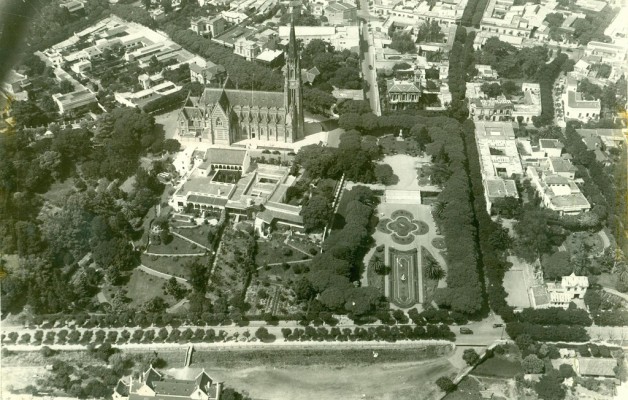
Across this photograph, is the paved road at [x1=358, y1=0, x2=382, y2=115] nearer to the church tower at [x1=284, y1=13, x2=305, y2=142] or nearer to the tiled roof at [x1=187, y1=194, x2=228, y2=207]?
the church tower at [x1=284, y1=13, x2=305, y2=142]

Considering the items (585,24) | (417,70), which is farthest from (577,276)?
(585,24)

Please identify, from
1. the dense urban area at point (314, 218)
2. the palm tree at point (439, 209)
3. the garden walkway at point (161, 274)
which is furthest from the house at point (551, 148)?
the garden walkway at point (161, 274)

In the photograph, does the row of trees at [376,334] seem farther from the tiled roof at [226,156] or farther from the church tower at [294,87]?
the church tower at [294,87]

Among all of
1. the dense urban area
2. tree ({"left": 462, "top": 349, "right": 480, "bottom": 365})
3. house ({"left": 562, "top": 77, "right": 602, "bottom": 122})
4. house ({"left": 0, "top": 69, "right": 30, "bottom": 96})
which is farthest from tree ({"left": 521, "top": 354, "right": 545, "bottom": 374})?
house ({"left": 0, "top": 69, "right": 30, "bottom": 96})

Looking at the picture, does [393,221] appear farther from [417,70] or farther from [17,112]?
→ [17,112]

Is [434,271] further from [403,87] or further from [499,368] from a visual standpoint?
[403,87]

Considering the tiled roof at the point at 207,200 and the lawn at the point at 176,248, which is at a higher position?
the tiled roof at the point at 207,200
